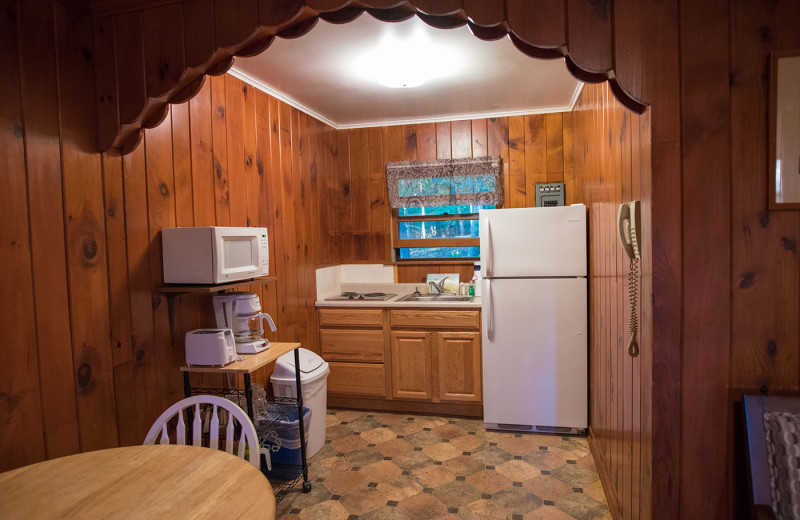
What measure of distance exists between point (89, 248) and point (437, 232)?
284 centimetres

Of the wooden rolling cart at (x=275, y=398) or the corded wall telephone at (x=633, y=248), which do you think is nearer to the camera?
the corded wall telephone at (x=633, y=248)

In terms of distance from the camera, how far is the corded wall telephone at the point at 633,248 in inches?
67.2

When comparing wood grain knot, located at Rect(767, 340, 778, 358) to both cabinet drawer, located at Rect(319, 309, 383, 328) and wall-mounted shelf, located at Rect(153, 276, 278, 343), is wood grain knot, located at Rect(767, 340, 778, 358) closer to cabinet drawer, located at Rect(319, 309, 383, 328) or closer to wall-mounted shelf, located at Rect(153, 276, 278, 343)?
wall-mounted shelf, located at Rect(153, 276, 278, 343)

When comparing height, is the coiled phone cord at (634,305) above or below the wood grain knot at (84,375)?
above

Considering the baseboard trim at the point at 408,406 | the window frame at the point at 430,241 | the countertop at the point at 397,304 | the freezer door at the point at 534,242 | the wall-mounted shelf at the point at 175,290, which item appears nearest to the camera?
the wall-mounted shelf at the point at 175,290

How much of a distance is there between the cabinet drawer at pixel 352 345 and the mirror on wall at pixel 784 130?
8.85ft

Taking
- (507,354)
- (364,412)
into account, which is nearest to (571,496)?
(507,354)

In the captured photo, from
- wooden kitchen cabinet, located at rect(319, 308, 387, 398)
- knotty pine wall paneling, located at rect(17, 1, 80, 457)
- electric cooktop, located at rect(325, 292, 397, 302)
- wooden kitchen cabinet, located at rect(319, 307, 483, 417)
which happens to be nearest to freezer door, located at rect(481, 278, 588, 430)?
wooden kitchen cabinet, located at rect(319, 307, 483, 417)

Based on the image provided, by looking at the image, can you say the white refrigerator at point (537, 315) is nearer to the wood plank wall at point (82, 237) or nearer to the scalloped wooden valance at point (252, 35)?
the scalloped wooden valance at point (252, 35)

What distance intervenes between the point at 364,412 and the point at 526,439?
4.21 ft

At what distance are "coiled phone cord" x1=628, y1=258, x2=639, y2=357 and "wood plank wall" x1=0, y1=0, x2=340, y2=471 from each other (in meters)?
2.05

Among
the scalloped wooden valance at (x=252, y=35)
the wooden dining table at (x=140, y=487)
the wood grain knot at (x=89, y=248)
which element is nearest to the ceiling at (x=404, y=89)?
the scalloped wooden valance at (x=252, y=35)

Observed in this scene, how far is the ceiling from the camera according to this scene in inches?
96.3

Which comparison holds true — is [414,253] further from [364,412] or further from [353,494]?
[353,494]
